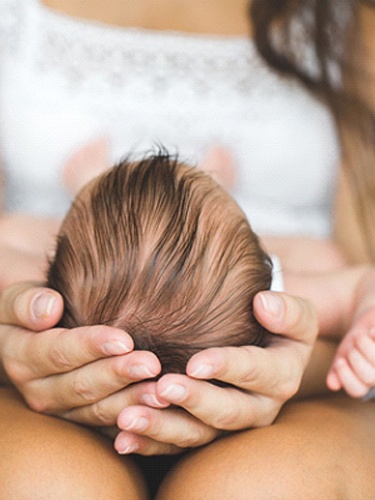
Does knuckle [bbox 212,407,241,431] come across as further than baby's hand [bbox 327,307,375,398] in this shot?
No

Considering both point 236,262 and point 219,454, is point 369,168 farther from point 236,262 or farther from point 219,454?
point 219,454

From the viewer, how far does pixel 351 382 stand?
2.87ft

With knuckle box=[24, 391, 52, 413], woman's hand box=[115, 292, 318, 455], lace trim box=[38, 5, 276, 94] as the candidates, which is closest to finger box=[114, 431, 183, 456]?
woman's hand box=[115, 292, 318, 455]

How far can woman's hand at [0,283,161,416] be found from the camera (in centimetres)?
70

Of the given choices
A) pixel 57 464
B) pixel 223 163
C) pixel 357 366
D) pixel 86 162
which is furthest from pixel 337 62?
pixel 57 464

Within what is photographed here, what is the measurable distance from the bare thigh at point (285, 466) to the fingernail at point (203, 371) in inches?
4.6

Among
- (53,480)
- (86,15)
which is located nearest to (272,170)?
(86,15)

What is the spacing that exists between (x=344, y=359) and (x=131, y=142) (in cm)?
70

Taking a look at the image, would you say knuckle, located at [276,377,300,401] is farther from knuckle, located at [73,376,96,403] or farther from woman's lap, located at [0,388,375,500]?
knuckle, located at [73,376,96,403]

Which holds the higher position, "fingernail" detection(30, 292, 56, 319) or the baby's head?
the baby's head

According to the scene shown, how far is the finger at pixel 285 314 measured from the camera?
76 centimetres

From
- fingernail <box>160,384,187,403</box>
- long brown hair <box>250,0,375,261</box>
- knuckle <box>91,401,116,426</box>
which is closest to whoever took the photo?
fingernail <box>160,384,187,403</box>

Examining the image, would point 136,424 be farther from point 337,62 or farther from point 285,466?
point 337,62

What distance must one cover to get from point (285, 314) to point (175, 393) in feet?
0.54
